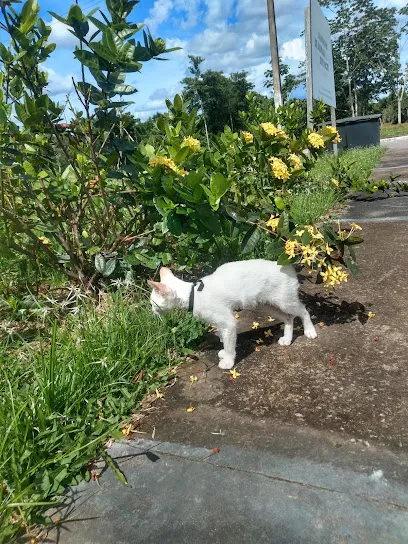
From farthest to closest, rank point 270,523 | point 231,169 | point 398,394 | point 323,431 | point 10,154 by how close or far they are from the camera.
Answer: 1. point 231,169
2. point 10,154
3. point 398,394
4. point 323,431
5. point 270,523

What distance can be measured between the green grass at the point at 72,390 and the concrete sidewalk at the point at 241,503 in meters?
0.17

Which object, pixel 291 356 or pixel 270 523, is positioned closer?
pixel 270 523

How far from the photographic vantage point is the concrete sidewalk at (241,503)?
1435mm

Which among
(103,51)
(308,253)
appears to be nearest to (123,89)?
(103,51)

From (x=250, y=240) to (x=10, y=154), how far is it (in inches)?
64.9

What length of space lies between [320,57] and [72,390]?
10.9 metres

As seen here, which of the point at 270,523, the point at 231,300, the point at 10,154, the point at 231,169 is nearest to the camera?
the point at 270,523

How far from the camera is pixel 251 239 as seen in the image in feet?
9.20

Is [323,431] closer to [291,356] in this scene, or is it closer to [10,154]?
[291,356]

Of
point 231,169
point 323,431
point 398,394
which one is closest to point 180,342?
point 323,431

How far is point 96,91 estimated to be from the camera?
2.54 m

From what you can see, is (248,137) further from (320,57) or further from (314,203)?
(320,57)

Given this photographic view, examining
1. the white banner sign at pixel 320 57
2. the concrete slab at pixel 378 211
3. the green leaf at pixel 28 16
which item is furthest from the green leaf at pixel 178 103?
the white banner sign at pixel 320 57

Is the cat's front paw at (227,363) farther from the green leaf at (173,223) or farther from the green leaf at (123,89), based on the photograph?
the green leaf at (123,89)
